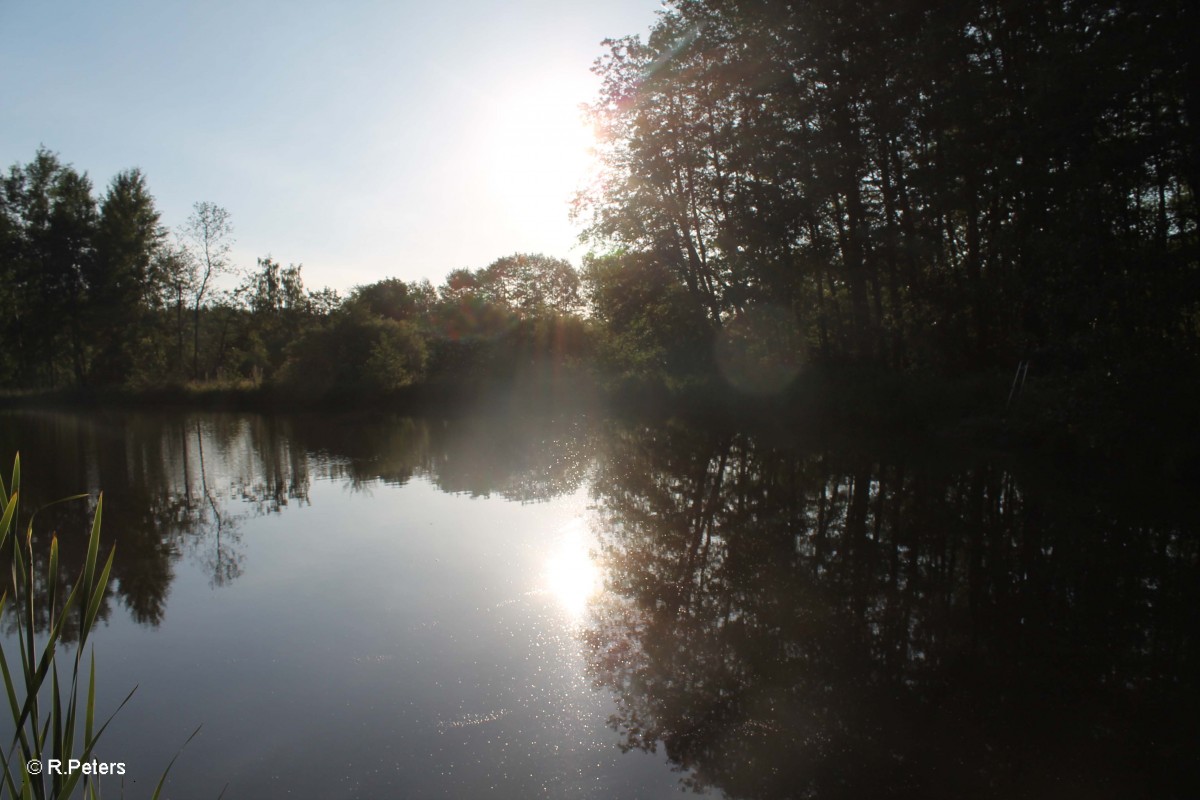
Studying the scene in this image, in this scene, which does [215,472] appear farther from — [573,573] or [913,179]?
[913,179]

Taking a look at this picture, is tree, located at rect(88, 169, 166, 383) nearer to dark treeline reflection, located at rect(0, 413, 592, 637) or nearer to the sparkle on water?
dark treeline reflection, located at rect(0, 413, 592, 637)

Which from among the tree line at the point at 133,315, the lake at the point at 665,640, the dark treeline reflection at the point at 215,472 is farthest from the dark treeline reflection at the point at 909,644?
the tree line at the point at 133,315

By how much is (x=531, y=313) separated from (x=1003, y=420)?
21888mm

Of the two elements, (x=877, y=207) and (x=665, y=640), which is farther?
(x=877, y=207)

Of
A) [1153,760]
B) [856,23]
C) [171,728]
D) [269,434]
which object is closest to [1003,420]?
[856,23]

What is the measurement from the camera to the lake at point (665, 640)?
353cm

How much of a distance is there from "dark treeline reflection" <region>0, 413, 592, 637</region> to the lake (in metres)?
0.14

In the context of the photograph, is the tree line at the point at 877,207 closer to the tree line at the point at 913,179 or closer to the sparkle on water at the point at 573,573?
the tree line at the point at 913,179

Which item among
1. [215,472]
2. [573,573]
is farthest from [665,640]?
[215,472]

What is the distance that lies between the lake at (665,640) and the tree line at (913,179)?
336cm

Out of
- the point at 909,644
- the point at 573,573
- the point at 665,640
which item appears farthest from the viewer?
the point at 573,573

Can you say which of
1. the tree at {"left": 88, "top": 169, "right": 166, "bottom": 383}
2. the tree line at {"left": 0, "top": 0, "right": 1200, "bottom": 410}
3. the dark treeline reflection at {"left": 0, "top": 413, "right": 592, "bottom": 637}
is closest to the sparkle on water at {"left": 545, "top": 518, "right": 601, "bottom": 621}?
the dark treeline reflection at {"left": 0, "top": 413, "right": 592, "bottom": 637}

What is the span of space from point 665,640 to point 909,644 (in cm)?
154

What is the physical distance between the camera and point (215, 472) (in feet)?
47.2
